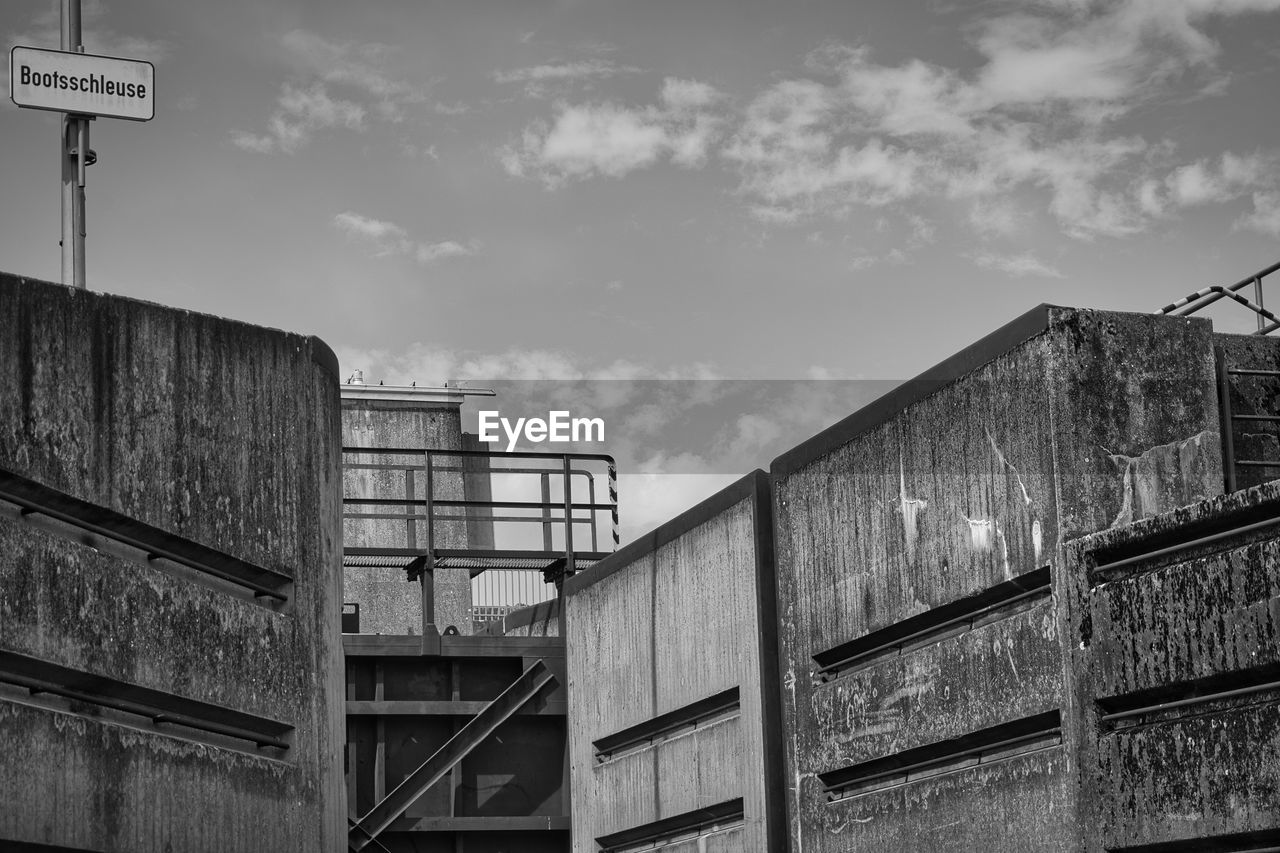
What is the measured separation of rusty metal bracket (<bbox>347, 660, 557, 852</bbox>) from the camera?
15.6m

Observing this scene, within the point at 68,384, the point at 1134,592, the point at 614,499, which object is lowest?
the point at 1134,592

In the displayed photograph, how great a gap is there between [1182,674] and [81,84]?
21.3 feet

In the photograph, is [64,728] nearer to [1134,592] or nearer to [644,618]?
[1134,592]

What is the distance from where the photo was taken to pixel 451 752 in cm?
1598

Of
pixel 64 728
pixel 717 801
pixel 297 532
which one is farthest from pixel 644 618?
pixel 64 728

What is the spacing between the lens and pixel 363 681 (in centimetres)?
1628

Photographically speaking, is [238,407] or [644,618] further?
[644,618]

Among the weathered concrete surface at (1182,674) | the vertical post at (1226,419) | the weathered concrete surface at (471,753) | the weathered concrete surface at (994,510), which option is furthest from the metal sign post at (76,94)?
the weathered concrete surface at (471,753)

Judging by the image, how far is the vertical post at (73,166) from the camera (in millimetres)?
9273

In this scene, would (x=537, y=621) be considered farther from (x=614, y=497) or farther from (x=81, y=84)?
(x=81, y=84)

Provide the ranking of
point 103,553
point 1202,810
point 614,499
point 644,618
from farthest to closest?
1. point 614,499
2. point 644,618
3. point 1202,810
4. point 103,553

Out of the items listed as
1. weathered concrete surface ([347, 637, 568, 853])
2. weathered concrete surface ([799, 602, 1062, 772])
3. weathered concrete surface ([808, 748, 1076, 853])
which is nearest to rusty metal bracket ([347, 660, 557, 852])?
weathered concrete surface ([347, 637, 568, 853])

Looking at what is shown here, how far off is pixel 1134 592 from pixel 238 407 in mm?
4551

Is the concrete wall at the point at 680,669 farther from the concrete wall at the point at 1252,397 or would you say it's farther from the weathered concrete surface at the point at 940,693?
the concrete wall at the point at 1252,397
